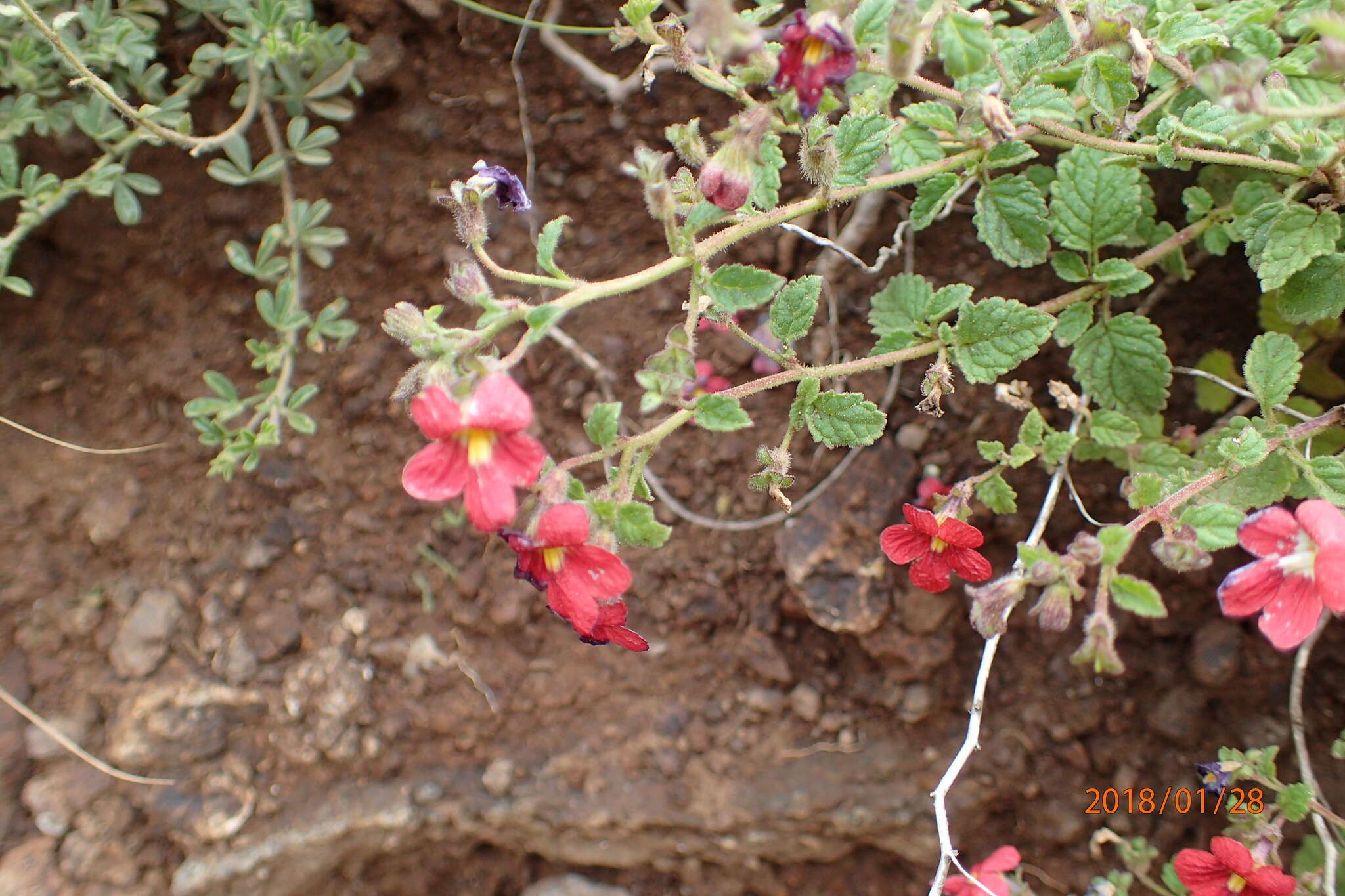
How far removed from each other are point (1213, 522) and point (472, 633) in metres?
1.57

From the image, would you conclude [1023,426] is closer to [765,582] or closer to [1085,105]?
[1085,105]

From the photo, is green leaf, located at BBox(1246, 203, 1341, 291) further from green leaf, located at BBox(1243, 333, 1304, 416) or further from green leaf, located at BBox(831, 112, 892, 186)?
green leaf, located at BBox(831, 112, 892, 186)

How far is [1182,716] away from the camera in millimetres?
2160

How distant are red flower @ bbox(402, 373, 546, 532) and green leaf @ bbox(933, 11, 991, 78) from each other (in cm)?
68

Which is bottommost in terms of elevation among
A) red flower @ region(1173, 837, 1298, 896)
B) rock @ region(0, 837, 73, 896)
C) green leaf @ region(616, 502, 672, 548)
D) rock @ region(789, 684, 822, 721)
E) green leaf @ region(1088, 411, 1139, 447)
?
rock @ region(0, 837, 73, 896)

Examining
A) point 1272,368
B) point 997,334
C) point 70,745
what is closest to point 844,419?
point 997,334

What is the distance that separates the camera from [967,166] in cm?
170

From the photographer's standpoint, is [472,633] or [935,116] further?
[472,633]

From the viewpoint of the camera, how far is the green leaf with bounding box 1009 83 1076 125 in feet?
4.99

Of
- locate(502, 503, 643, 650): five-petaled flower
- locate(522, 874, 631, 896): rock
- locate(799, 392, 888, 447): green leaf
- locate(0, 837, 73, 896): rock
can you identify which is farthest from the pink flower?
locate(0, 837, 73, 896): rock

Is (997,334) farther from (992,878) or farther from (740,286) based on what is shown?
(992,878)

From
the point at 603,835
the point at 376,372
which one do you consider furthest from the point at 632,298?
the point at 603,835

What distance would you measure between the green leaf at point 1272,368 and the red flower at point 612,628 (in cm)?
114

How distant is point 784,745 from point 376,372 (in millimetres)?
1302
